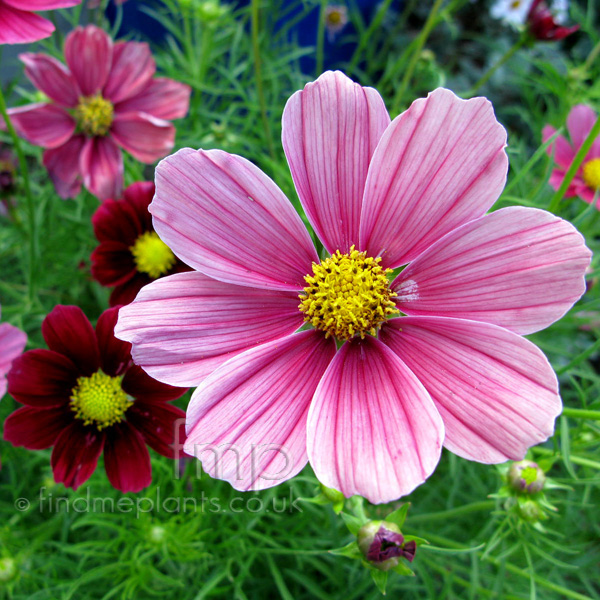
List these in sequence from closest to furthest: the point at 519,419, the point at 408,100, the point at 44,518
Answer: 1. the point at 519,419
2. the point at 44,518
3. the point at 408,100

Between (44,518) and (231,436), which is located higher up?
(231,436)

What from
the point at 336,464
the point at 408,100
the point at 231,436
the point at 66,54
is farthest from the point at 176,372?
the point at 408,100

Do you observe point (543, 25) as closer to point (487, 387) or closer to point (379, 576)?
point (487, 387)

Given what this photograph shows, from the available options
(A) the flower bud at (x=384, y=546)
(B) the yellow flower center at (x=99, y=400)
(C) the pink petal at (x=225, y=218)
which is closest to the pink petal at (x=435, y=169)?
(C) the pink petal at (x=225, y=218)

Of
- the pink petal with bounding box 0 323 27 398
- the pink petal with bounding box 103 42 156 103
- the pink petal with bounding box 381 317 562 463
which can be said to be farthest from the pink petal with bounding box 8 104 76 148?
the pink petal with bounding box 381 317 562 463

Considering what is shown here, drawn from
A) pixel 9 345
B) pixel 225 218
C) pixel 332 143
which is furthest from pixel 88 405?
pixel 332 143

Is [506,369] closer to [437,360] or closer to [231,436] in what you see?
[437,360]

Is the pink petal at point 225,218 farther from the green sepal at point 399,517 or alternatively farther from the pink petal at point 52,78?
the pink petal at point 52,78

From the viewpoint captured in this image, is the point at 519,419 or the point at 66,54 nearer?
the point at 519,419
